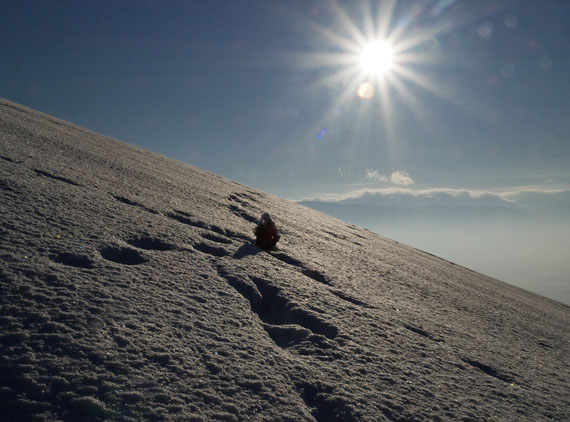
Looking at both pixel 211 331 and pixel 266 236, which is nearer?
pixel 211 331

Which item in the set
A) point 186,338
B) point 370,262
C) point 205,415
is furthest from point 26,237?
point 370,262

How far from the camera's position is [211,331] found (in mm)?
2164

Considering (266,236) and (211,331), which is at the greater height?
(266,236)

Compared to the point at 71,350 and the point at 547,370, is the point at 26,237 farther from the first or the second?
the point at 547,370

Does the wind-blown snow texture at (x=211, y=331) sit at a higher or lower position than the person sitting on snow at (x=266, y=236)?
lower

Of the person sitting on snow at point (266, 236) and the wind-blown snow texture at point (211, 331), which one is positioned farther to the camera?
the person sitting on snow at point (266, 236)

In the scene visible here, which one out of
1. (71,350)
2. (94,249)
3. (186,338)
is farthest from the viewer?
(94,249)

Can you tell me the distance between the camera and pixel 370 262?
538cm

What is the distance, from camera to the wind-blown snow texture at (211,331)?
5.32 ft

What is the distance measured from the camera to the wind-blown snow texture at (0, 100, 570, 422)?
1.62 m

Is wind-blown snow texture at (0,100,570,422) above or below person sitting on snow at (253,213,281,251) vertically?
below

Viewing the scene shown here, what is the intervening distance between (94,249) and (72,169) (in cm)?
260

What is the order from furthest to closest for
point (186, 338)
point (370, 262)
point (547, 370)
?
point (370, 262) < point (547, 370) < point (186, 338)

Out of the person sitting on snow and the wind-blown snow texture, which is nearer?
the wind-blown snow texture
